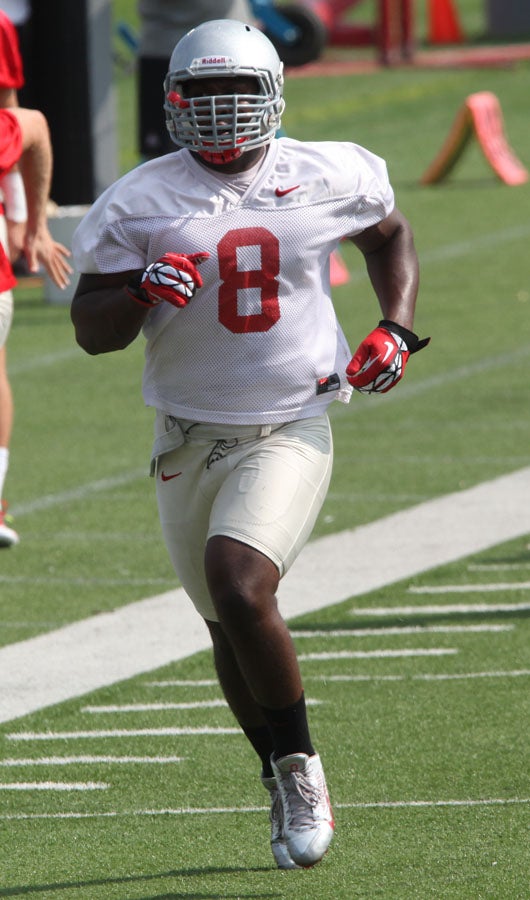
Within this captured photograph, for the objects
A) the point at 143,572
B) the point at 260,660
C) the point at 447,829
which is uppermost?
the point at 260,660

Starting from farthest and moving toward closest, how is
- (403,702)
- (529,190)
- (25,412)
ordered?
(529,190)
(25,412)
(403,702)

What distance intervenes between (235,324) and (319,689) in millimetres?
1805

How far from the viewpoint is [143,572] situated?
759 cm

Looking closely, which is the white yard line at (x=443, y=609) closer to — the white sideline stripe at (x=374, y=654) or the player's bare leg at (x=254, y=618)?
the white sideline stripe at (x=374, y=654)

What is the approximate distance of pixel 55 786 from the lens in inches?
202

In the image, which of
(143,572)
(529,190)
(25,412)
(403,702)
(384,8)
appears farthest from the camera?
(384,8)

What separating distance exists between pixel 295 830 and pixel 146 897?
36 centimetres

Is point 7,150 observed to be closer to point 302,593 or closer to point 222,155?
point 302,593

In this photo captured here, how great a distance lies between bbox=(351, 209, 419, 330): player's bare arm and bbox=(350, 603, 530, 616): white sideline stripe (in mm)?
2189

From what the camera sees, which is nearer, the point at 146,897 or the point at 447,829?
the point at 146,897

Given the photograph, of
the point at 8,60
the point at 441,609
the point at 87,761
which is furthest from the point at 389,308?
the point at 8,60

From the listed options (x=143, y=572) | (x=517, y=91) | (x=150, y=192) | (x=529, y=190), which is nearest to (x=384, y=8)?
(x=517, y=91)

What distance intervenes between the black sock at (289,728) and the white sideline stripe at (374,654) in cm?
193

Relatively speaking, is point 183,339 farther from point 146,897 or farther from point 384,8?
point 384,8
